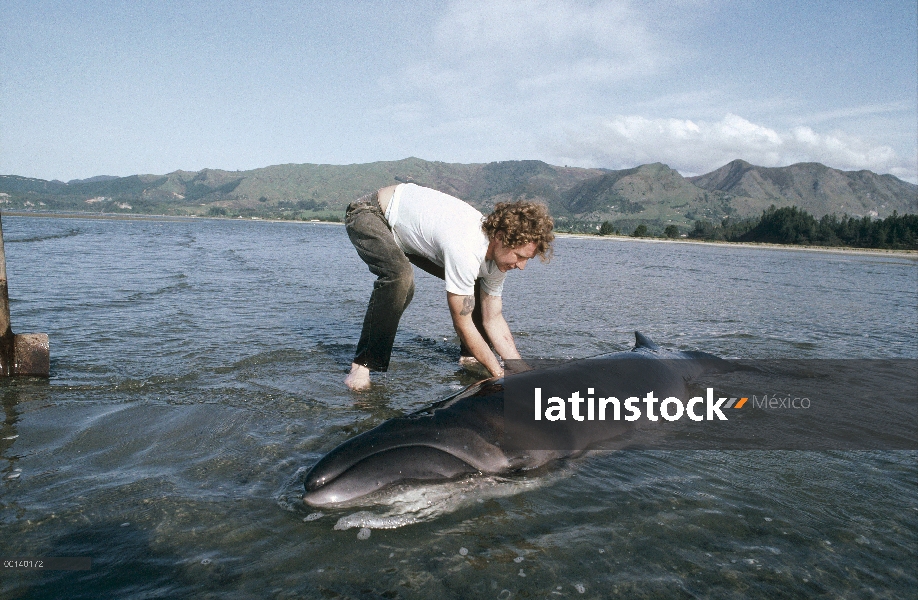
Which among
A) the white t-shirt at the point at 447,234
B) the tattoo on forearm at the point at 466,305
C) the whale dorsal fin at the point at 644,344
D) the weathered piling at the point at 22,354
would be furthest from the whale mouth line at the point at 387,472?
the weathered piling at the point at 22,354

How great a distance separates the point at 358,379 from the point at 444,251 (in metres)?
1.62

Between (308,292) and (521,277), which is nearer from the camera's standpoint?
(308,292)

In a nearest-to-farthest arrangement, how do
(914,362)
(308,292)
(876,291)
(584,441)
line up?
1. (584,441)
2. (914,362)
3. (308,292)
4. (876,291)

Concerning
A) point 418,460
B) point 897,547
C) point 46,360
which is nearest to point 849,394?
point 897,547

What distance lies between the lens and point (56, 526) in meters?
2.82

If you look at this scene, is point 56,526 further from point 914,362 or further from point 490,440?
point 914,362

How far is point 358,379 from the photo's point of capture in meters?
5.43

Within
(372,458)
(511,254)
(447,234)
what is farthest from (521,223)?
(372,458)

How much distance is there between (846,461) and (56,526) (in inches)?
198

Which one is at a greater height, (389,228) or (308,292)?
(389,228)

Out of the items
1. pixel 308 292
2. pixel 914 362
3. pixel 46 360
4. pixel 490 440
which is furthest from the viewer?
pixel 308 292

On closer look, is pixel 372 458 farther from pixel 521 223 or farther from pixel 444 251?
pixel 521 223

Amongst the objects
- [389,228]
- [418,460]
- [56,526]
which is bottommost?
[56,526]

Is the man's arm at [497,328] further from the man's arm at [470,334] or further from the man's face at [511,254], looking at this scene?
the man's arm at [470,334]
